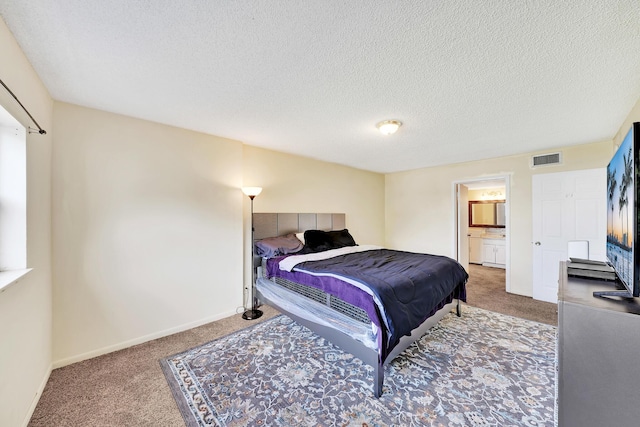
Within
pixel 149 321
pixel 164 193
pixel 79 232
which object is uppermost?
pixel 164 193

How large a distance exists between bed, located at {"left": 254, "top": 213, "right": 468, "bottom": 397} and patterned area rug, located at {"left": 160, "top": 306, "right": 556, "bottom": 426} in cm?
17

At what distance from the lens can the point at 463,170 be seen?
4.57 m

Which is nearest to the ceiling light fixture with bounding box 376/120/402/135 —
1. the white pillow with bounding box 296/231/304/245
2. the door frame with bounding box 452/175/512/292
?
the white pillow with bounding box 296/231/304/245

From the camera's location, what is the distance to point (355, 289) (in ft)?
6.76

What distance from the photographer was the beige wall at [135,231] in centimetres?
214

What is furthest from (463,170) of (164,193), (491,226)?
(164,193)


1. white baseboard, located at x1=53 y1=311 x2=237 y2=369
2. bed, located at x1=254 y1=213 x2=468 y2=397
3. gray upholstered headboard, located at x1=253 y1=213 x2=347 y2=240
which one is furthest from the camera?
gray upholstered headboard, located at x1=253 y1=213 x2=347 y2=240

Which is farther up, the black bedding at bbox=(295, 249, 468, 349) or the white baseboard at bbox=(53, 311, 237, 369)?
the black bedding at bbox=(295, 249, 468, 349)

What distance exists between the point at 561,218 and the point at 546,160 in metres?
0.93

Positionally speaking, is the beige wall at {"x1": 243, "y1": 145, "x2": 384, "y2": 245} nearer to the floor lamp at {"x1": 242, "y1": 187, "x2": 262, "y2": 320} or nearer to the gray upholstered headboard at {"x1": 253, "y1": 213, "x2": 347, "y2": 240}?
the gray upholstered headboard at {"x1": 253, "y1": 213, "x2": 347, "y2": 240}

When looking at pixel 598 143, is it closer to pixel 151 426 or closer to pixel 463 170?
pixel 463 170

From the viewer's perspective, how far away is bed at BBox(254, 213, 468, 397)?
1.88 m

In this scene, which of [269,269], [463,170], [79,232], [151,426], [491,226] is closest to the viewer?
[151,426]

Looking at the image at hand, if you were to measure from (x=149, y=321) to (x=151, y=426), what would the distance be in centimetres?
130
